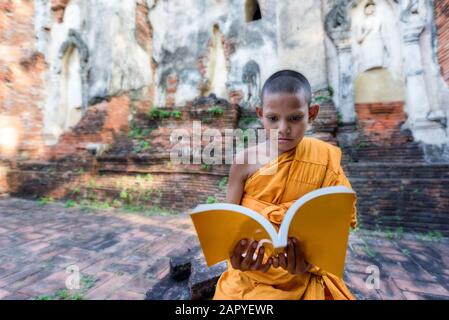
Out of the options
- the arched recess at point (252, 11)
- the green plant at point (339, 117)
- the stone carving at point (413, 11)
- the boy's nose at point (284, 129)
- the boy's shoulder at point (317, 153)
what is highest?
the arched recess at point (252, 11)

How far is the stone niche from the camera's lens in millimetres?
4277

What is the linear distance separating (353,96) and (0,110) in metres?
8.50

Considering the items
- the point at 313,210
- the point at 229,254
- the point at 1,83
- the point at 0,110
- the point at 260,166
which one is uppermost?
the point at 1,83

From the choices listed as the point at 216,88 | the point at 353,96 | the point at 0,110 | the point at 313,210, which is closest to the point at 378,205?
the point at 353,96

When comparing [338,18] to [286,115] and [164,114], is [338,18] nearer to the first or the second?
[164,114]

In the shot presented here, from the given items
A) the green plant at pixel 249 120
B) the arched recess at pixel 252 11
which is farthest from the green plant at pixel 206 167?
the arched recess at pixel 252 11

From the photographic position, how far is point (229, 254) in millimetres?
952

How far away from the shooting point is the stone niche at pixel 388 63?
428 centimetres

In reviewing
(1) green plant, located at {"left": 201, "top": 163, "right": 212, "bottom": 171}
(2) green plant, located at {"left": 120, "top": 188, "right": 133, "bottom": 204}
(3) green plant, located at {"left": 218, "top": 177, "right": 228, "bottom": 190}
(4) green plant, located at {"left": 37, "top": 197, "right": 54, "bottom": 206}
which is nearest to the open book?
(3) green plant, located at {"left": 218, "top": 177, "right": 228, "bottom": 190}

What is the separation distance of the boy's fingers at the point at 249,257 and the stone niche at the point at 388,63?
4758 millimetres

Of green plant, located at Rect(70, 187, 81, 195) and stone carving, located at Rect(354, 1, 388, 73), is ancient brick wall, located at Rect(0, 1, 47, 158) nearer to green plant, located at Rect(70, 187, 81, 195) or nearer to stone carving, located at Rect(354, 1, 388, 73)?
green plant, located at Rect(70, 187, 81, 195)

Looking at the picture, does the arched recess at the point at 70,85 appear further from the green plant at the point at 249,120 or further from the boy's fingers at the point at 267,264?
the boy's fingers at the point at 267,264

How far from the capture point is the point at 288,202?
1067 mm
